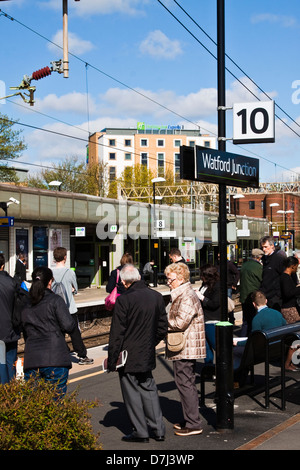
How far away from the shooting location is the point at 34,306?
6.22m

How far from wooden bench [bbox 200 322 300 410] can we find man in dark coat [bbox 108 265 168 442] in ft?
5.24

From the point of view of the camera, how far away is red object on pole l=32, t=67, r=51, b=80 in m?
11.6

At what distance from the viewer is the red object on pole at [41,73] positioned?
1159 cm

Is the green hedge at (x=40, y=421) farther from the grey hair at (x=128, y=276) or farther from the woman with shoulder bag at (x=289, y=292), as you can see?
the woman with shoulder bag at (x=289, y=292)

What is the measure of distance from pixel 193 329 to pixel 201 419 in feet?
3.81

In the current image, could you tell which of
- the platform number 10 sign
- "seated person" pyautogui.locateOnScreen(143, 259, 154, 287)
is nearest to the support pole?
the platform number 10 sign

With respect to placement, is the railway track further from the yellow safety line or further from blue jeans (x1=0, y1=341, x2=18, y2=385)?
the yellow safety line

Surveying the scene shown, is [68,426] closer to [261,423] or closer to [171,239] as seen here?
[261,423]

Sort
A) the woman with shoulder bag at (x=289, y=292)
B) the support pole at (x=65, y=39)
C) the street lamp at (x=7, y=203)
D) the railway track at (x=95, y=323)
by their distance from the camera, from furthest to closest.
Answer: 1. the street lamp at (x=7, y=203)
2. the railway track at (x=95, y=323)
3. the woman with shoulder bag at (x=289, y=292)
4. the support pole at (x=65, y=39)

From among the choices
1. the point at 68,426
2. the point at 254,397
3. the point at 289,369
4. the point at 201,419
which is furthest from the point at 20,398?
the point at 289,369

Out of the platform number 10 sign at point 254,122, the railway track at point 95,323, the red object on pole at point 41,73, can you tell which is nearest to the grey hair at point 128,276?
the platform number 10 sign at point 254,122

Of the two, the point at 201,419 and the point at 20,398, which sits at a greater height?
the point at 20,398

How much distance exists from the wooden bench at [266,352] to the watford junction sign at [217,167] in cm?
178

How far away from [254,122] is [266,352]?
2612 mm
